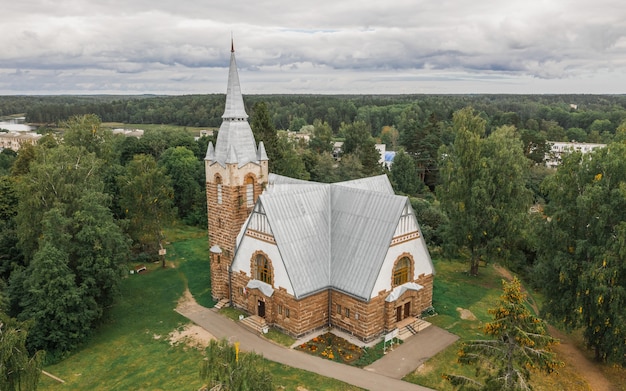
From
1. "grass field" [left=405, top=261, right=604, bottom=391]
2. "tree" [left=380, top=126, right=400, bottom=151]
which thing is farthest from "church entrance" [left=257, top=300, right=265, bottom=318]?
"tree" [left=380, top=126, right=400, bottom=151]

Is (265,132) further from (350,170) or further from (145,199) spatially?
(145,199)

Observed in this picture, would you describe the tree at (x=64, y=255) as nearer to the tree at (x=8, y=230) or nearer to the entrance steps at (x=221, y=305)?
the tree at (x=8, y=230)

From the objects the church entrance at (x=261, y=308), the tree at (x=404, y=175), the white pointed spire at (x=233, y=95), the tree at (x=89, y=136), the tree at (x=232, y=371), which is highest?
the white pointed spire at (x=233, y=95)

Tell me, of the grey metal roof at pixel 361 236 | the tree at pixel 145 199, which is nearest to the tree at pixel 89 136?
the tree at pixel 145 199

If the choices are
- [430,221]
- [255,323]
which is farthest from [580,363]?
[430,221]

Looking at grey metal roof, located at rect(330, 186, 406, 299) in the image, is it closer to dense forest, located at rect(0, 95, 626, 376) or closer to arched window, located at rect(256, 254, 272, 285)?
arched window, located at rect(256, 254, 272, 285)

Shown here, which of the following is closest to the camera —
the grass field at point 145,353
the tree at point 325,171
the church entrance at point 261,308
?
the grass field at point 145,353
